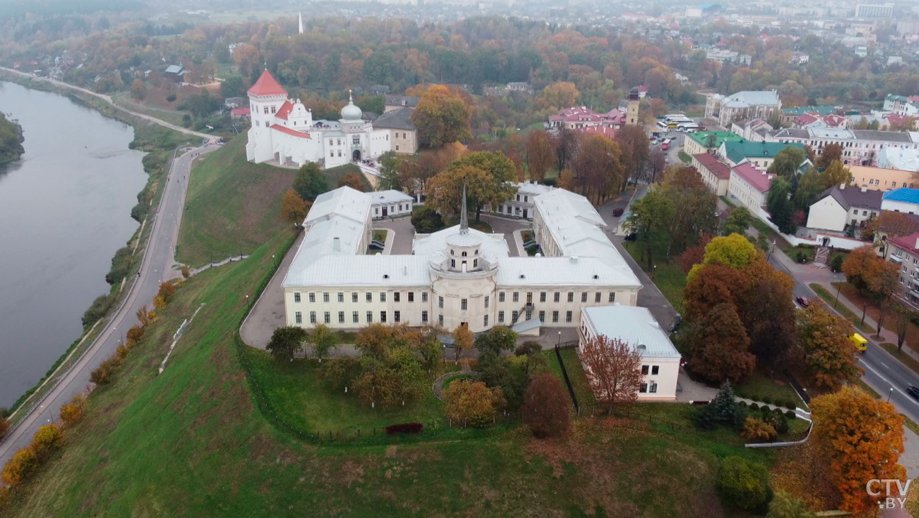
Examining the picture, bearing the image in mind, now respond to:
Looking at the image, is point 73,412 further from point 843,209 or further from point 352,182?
point 843,209

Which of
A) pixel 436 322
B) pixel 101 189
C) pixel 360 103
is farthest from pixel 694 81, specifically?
pixel 436 322

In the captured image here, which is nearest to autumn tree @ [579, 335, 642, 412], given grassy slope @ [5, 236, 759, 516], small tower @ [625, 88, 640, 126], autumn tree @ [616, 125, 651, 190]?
grassy slope @ [5, 236, 759, 516]

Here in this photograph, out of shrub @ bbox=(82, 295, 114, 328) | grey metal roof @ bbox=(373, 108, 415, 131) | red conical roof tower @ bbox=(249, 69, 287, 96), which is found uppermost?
red conical roof tower @ bbox=(249, 69, 287, 96)

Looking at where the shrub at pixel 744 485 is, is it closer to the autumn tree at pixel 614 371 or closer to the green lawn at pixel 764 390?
the autumn tree at pixel 614 371

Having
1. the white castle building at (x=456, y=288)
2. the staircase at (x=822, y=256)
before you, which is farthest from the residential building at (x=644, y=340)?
the staircase at (x=822, y=256)

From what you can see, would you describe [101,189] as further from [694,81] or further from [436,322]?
[694,81]

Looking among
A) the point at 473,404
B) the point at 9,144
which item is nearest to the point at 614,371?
the point at 473,404

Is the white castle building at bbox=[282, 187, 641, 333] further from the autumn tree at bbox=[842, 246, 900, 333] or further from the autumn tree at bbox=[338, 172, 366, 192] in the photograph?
the autumn tree at bbox=[338, 172, 366, 192]

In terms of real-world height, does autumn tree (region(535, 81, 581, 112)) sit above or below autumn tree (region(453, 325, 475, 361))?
above
